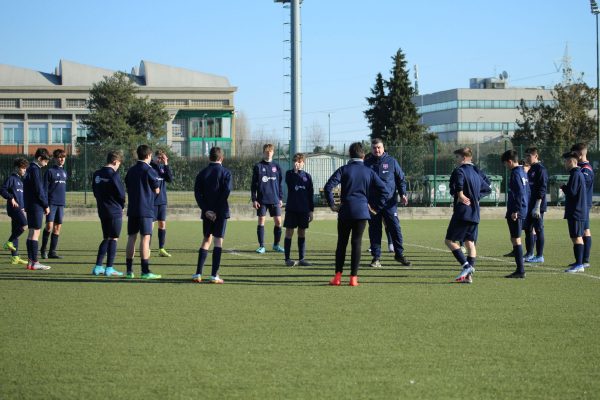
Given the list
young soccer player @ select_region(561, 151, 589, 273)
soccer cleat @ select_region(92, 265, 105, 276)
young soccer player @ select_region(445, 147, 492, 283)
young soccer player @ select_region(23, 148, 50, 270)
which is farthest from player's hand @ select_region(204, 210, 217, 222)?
young soccer player @ select_region(561, 151, 589, 273)

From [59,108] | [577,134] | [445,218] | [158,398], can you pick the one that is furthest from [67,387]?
[59,108]

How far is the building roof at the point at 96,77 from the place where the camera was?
302ft

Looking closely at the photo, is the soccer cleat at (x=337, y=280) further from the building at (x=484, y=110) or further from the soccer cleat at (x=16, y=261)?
the building at (x=484, y=110)

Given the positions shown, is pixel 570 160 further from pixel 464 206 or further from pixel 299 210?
pixel 299 210

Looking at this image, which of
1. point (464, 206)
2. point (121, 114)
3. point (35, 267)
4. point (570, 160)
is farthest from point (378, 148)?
point (121, 114)

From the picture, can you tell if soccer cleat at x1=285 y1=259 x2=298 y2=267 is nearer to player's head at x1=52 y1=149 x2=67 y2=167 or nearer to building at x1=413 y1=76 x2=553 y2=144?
player's head at x1=52 y1=149 x2=67 y2=167

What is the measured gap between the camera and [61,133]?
284 ft

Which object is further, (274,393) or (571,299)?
(571,299)

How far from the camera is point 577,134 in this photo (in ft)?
180

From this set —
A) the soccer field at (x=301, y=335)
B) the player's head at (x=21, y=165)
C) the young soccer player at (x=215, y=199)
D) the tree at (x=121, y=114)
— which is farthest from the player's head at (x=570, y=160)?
the tree at (x=121, y=114)

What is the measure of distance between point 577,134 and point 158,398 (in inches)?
2086

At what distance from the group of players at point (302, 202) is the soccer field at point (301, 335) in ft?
1.67

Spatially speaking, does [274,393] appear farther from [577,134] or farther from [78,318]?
[577,134]

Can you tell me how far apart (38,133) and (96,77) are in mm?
11481
